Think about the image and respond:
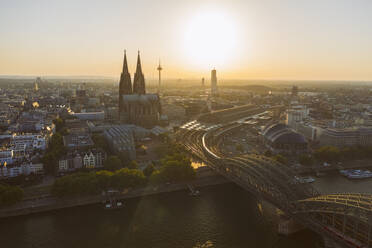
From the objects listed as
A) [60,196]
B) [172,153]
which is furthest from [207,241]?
[172,153]

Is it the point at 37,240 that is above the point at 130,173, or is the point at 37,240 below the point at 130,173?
below

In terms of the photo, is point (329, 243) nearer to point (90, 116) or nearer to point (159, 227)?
point (159, 227)

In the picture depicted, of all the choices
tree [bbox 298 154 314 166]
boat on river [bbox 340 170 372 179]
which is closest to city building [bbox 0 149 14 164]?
tree [bbox 298 154 314 166]

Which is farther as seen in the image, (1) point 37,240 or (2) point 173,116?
(2) point 173,116

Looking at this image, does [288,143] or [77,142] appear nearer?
[77,142]

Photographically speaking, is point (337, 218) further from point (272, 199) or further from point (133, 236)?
point (133, 236)

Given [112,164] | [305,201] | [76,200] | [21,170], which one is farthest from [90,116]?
[305,201]

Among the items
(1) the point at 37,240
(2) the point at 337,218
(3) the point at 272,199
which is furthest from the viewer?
(3) the point at 272,199
